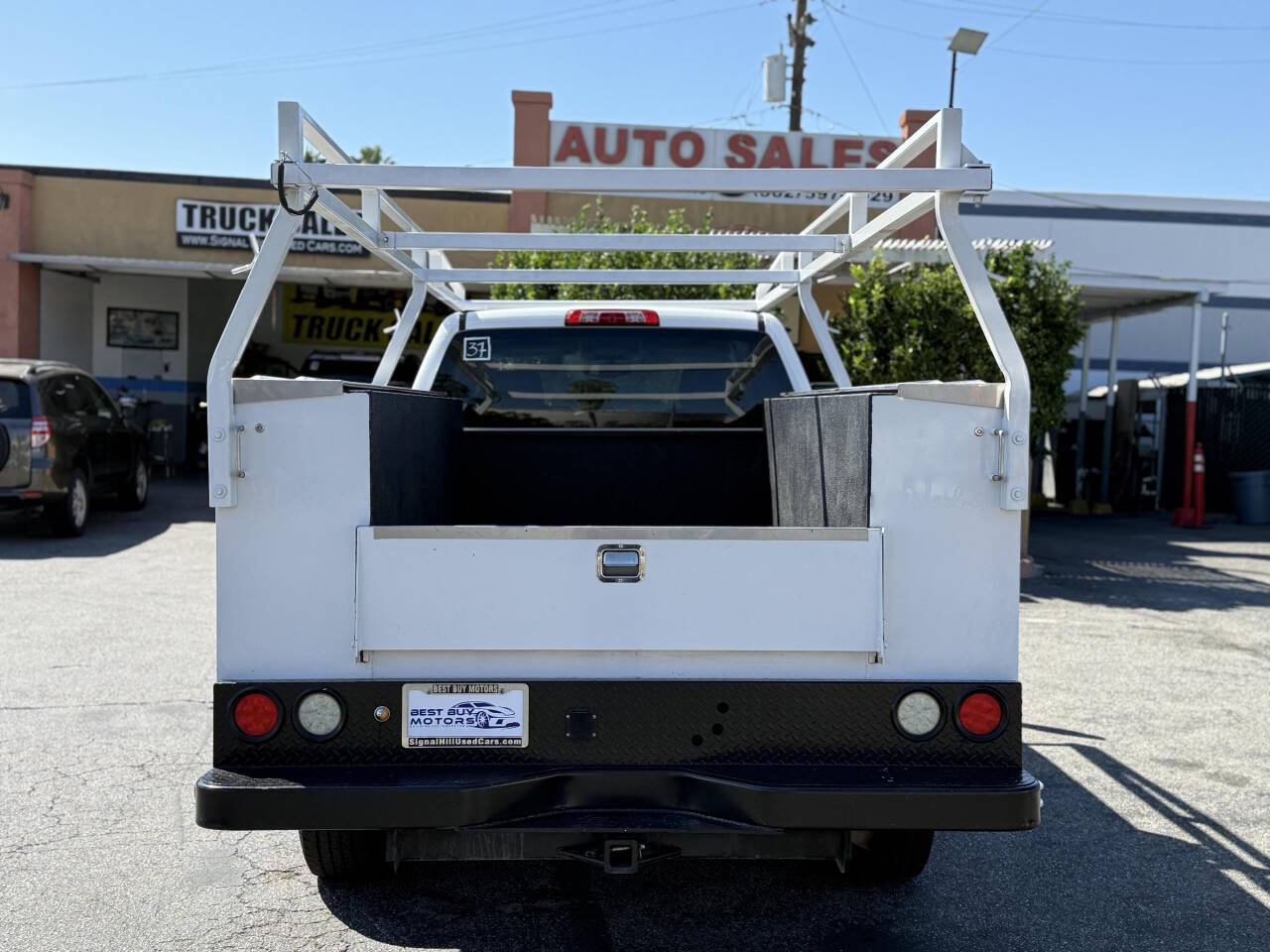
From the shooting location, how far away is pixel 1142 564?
44.4 ft

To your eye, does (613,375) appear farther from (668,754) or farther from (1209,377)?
(1209,377)

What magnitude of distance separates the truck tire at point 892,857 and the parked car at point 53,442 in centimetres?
1017

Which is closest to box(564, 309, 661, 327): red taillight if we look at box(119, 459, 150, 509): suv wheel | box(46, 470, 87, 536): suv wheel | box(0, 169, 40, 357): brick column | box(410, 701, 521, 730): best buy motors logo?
box(410, 701, 521, 730): best buy motors logo

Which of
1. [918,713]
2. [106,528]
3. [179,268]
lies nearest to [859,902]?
[918,713]

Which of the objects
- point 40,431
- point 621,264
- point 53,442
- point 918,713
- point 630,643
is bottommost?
point 918,713

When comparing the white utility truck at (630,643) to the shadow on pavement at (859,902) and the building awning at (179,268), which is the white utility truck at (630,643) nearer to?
the shadow on pavement at (859,902)

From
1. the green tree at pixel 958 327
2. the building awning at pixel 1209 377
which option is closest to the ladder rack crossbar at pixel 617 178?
the green tree at pixel 958 327

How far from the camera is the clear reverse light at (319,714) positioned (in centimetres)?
330

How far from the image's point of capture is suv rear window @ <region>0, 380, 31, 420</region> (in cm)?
1191

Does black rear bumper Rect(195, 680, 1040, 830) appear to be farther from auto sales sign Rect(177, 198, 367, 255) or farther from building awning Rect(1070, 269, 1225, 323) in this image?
auto sales sign Rect(177, 198, 367, 255)

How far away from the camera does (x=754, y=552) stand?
129 inches

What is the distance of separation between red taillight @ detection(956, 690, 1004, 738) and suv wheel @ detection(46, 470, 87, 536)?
11114 millimetres

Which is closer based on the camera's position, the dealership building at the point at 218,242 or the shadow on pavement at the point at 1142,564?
the shadow on pavement at the point at 1142,564

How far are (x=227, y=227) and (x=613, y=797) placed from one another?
17875 mm
